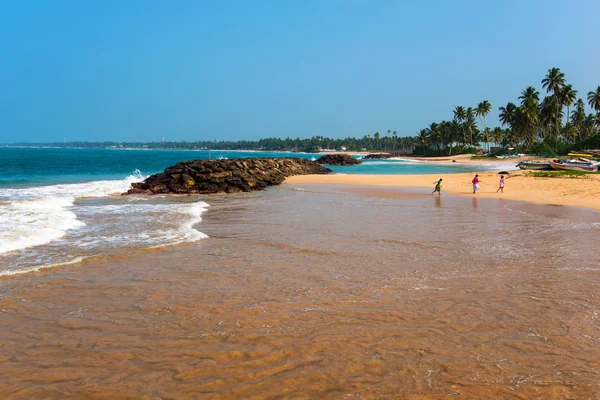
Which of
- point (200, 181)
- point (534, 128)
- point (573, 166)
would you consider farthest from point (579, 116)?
point (200, 181)

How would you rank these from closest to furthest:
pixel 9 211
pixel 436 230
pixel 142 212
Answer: pixel 436 230 < pixel 9 211 < pixel 142 212

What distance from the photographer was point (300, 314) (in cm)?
642


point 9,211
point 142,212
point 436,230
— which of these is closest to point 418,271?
point 436,230

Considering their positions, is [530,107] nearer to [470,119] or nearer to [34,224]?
[470,119]

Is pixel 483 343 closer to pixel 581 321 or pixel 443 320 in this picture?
pixel 443 320

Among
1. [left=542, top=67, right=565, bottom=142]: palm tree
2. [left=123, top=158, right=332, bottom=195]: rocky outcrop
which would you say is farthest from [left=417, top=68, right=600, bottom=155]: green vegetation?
[left=123, top=158, right=332, bottom=195]: rocky outcrop

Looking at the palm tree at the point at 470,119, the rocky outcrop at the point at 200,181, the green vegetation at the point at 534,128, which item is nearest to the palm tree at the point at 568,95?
the green vegetation at the point at 534,128

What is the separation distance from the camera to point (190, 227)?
47.6 feet

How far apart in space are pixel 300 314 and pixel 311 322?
348 mm

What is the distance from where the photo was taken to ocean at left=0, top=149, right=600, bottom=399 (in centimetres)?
454

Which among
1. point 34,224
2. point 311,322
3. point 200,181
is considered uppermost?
point 200,181

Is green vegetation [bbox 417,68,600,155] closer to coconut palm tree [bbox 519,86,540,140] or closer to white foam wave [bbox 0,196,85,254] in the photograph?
coconut palm tree [bbox 519,86,540,140]

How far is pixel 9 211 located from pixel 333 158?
77.6m

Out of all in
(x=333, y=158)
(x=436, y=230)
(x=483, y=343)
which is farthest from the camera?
(x=333, y=158)
